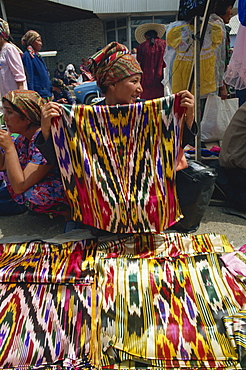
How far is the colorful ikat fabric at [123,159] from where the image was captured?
182 centimetres

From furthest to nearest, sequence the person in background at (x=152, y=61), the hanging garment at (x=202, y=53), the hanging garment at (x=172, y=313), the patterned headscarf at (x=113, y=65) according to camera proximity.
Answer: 1. the person in background at (x=152, y=61)
2. the hanging garment at (x=202, y=53)
3. the patterned headscarf at (x=113, y=65)
4. the hanging garment at (x=172, y=313)

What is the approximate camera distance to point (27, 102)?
85.7 inches

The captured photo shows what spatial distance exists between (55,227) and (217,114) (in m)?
2.71

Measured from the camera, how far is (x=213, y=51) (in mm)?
3770

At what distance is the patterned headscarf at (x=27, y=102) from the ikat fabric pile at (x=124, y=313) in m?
1.13

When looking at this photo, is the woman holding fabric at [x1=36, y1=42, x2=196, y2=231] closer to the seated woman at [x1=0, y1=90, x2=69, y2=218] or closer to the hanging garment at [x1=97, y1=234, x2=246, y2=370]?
the seated woman at [x1=0, y1=90, x2=69, y2=218]

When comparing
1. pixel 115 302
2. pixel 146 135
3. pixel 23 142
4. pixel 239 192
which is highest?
pixel 146 135

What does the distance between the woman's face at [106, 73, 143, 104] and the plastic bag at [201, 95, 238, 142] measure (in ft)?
7.06

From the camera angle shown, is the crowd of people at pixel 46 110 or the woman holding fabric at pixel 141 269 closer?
the woman holding fabric at pixel 141 269

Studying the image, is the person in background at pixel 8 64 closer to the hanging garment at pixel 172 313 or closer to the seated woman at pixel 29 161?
the seated woman at pixel 29 161

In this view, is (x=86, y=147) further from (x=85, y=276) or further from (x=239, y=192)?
(x=239, y=192)

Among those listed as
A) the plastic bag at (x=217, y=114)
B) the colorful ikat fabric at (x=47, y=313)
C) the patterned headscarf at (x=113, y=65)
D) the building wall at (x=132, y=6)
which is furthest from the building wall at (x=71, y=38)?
the colorful ikat fabric at (x=47, y=313)

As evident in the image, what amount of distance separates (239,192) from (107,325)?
1.92m

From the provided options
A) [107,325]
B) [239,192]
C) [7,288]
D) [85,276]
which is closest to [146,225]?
[85,276]
